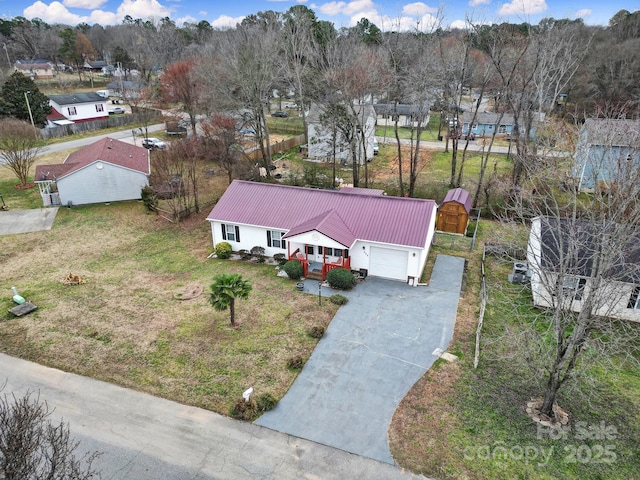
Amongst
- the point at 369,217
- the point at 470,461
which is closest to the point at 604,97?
the point at 369,217

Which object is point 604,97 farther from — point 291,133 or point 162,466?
point 162,466

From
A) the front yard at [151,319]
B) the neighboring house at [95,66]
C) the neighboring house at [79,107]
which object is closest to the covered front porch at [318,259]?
the front yard at [151,319]

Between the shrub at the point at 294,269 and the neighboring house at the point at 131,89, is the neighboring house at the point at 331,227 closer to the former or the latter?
the shrub at the point at 294,269

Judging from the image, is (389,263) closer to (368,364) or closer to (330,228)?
(330,228)

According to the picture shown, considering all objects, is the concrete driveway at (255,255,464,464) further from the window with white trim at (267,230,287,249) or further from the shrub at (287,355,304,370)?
the window with white trim at (267,230,287,249)

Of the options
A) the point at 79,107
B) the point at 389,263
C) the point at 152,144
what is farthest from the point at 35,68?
the point at 389,263
